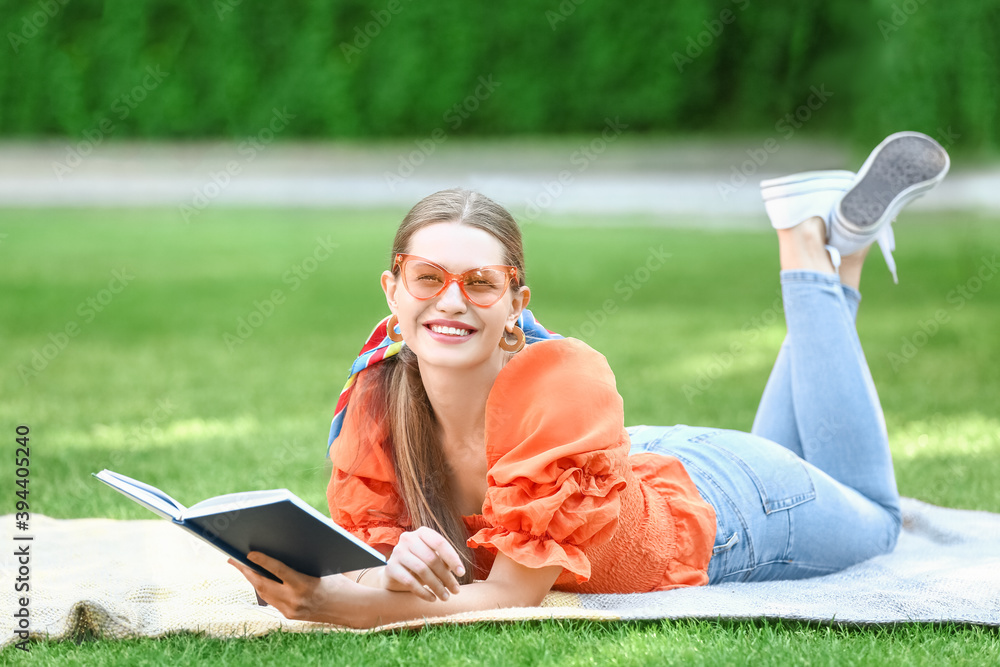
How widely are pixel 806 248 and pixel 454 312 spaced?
1505 mm

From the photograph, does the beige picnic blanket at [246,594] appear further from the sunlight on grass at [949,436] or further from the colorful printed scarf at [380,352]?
the sunlight on grass at [949,436]

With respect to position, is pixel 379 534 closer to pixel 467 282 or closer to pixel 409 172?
pixel 467 282

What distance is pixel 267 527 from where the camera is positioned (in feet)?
7.05

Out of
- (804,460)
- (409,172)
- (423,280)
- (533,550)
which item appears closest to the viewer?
(533,550)

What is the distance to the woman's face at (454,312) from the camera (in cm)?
251

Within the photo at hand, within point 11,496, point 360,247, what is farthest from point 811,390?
point 360,247

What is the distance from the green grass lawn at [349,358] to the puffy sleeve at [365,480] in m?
0.34

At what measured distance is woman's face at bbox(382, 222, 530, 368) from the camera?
251 centimetres

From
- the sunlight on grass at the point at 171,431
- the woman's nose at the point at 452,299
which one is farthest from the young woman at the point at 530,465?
the sunlight on grass at the point at 171,431

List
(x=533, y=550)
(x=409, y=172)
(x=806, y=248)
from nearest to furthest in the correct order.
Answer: (x=533, y=550) < (x=806, y=248) < (x=409, y=172)

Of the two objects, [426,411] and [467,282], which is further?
[426,411]

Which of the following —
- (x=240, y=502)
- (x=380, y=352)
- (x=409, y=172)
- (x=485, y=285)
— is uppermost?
Answer: (x=409, y=172)

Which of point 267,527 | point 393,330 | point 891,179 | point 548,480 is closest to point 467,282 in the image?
point 393,330

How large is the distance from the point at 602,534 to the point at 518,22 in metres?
15.8
